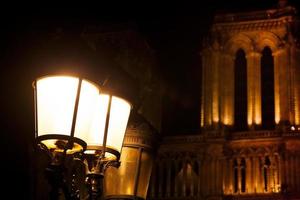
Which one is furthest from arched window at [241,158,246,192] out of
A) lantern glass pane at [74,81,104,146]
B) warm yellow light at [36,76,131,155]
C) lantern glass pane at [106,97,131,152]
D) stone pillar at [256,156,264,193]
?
warm yellow light at [36,76,131,155]

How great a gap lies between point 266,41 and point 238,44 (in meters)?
1.04

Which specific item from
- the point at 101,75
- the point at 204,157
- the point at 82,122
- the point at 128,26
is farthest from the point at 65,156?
the point at 128,26

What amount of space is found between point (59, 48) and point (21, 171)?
0.68 metres

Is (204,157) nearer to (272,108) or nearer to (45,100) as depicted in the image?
(272,108)

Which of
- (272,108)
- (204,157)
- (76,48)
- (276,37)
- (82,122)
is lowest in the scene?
(82,122)

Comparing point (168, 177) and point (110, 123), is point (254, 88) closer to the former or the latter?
point (168, 177)

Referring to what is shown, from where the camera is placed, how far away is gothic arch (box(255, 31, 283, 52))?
27.6m

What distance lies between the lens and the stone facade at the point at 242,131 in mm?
26109

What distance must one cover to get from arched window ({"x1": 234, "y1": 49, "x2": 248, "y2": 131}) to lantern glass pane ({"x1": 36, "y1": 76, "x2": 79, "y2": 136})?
22.9 m

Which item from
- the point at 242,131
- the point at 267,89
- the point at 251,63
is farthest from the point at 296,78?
the point at 242,131

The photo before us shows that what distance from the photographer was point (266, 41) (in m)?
27.8

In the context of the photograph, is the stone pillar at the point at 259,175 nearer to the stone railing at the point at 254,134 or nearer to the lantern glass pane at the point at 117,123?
the stone railing at the point at 254,134

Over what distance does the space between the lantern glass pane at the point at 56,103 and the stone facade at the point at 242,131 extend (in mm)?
21370

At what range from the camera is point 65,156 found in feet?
15.1
